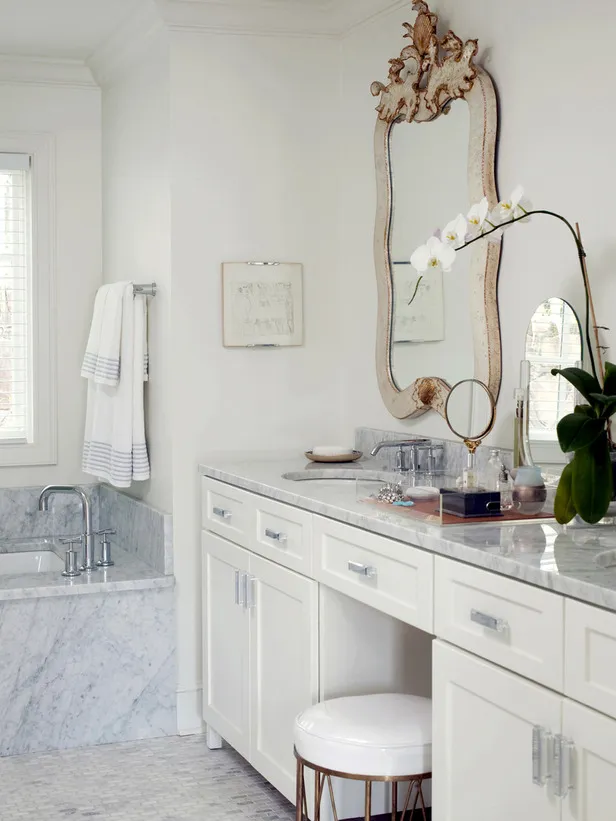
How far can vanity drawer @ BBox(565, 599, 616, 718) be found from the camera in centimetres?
165

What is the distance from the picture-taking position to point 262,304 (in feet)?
12.6

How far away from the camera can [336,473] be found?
3434mm

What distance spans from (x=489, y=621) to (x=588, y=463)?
0.37m

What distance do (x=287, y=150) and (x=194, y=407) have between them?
967 millimetres

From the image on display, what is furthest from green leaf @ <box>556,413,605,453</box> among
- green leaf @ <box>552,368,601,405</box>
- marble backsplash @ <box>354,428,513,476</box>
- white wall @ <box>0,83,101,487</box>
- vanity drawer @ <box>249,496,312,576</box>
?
white wall @ <box>0,83,101,487</box>

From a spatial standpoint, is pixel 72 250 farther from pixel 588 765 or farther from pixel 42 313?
pixel 588 765

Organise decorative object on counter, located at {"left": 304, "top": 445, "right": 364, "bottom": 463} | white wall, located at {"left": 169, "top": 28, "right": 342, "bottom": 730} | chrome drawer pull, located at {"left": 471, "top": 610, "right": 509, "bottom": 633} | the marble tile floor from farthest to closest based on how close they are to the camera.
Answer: white wall, located at {"left": 169, "top": 28, "right": 342, "bottom": 730}, decorative object on counter, located at {"left": 304, "top": 445, "right": 364, "bottom": 463}, the marble tile floor, chrome drawer pull, located at {"left": 471, "top": 610, "right": 509, "bottom": 633}

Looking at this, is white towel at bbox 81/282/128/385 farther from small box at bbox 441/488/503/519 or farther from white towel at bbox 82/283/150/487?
small box at bbox 441/488/503/519

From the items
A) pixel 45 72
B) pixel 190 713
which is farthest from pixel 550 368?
pixel 45 72

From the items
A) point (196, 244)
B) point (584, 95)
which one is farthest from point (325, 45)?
point (584, 95)

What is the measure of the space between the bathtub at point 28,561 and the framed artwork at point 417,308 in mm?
1794

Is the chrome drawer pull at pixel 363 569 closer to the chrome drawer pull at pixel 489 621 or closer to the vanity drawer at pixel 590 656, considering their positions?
the chrome drawer pull at pixel 489 621

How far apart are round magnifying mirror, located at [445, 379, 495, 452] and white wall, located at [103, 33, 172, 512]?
122cm

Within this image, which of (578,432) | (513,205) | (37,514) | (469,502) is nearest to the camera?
(578,432)
